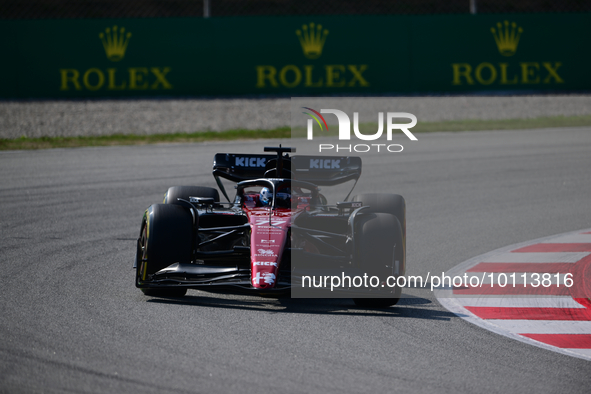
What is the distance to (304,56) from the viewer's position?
64.5 ft

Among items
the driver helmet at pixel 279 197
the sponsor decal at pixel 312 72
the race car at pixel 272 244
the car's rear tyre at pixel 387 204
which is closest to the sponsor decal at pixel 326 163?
the race car at pixel 272 244

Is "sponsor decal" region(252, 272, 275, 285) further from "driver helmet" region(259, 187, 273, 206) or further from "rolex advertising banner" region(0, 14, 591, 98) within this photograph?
"rolex advertising banner" region(0, 14, 591, 98)

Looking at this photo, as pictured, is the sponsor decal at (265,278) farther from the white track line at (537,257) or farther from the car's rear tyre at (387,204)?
the white track line at (537,257)

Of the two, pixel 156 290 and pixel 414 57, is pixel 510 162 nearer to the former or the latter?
pixel 414 57

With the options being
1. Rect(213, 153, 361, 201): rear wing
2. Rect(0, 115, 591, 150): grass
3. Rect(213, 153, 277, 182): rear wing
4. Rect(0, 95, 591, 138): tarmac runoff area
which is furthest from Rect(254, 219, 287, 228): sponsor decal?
Rect(0, 95, 591, 138): tarmac runoff area

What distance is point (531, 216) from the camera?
32.0ft

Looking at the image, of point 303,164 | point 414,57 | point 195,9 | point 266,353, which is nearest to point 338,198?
point 303,164

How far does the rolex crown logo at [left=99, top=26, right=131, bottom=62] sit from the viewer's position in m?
18.9

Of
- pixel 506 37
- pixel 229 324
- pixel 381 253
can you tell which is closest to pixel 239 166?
pixel 381 253

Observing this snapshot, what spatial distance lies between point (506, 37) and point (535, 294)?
14.7 metres

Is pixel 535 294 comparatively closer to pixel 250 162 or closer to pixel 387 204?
pixel 387 204

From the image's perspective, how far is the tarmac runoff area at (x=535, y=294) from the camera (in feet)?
17.0

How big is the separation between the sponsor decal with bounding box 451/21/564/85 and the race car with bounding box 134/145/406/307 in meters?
14.1

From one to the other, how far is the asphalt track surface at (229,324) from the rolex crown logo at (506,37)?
967cm
